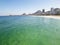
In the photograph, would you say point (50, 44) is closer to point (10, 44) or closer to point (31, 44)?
point (31, 44)

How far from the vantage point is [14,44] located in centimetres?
801

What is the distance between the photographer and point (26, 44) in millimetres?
8070

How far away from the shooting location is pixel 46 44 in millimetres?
8008

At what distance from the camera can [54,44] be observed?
789 centimetres

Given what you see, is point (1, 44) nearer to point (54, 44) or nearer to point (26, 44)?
point (26, 44)

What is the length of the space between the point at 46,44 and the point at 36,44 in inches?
29.2

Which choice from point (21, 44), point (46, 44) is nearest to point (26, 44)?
point (21, 44)

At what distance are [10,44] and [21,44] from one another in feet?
2.70

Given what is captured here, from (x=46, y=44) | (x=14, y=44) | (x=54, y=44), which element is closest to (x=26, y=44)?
(x=14, y=44)

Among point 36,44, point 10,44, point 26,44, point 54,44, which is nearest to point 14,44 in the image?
point 10,44

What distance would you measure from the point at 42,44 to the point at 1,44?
3070 millimetres

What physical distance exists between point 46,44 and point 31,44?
1.13 metres

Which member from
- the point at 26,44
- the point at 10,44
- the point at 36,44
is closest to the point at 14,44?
the point at 10,44

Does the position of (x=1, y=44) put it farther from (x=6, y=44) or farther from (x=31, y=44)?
(x=31, y=44)
